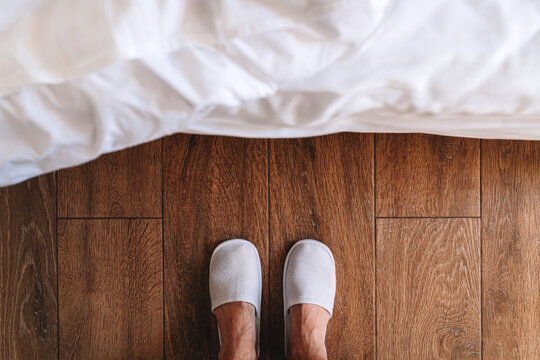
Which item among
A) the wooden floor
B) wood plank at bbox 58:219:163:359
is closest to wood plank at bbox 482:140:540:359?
the wooden floor

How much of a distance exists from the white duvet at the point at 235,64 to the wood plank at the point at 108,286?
359 mm

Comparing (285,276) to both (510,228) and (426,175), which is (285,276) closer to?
(426,175)

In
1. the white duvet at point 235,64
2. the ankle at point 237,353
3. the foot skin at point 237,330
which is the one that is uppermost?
the white duvet at point 235,64

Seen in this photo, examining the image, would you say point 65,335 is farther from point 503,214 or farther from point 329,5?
point 503,214

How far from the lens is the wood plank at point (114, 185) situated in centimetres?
78

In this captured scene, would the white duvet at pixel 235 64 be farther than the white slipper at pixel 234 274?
No

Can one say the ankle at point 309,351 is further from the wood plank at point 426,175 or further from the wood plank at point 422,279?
the wood plank at point 426,175

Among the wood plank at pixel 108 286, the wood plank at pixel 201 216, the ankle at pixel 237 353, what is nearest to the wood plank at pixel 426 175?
the wood plank at pixel 201 216

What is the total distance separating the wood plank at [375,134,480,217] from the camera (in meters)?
0.79

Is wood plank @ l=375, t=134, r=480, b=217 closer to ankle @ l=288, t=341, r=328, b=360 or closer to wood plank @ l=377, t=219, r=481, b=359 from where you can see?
wood plank @ l=377, t=219, r=481, b=359

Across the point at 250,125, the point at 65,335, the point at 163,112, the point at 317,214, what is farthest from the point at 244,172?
the point at 65,335

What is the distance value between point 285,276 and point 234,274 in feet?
0.35

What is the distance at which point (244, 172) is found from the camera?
2.58 feet

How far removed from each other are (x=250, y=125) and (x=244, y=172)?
296 mm
